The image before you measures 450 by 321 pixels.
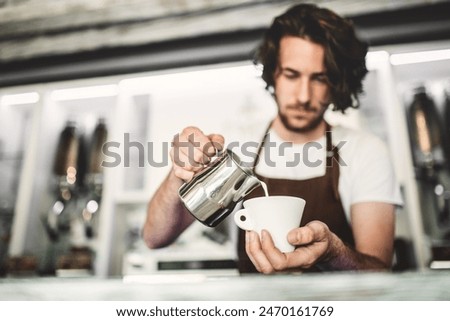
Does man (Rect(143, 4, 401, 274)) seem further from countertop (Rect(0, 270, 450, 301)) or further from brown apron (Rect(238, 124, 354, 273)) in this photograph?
countertop (Rect(0, 270, 450, 301))

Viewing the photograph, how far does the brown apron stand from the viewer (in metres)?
1.09

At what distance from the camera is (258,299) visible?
30.4 inches

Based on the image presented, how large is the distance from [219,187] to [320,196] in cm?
34

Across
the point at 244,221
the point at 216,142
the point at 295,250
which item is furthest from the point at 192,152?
the point at 295,250

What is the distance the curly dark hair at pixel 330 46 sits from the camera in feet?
4.12

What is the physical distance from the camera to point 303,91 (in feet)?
4.15

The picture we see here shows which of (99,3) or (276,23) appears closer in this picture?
(276,23)

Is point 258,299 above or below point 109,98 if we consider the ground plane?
below

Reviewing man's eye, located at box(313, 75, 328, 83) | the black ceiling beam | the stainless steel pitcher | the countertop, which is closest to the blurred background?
the black ceiling beam

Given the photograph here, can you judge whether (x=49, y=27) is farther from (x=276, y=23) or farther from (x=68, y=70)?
(x=276, y=23)

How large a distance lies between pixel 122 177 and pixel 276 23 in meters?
0.72
